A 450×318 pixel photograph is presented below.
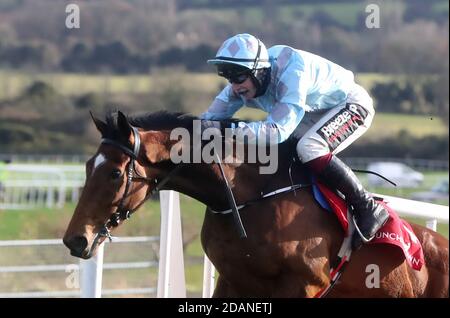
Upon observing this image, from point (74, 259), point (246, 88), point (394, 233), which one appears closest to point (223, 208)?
point (246, 88)

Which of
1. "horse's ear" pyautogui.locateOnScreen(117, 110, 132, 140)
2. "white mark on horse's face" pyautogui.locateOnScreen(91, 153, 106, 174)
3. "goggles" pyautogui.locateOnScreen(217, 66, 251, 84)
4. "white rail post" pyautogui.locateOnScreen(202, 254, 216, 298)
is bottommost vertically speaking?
"white rail post" pyautogui.locateOnScreen(202, 254, 216, 298)

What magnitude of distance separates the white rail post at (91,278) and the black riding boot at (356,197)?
5.73ft

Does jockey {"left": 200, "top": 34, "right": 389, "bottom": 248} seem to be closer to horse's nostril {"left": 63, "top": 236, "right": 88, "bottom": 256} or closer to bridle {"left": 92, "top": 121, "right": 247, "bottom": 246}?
bridle {"left": 92, "top": 121, "right": 247, "bottom": 246}

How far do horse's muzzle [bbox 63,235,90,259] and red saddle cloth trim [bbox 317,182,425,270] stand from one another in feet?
4.41

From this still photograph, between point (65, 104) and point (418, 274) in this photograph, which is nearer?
point (418, 274)

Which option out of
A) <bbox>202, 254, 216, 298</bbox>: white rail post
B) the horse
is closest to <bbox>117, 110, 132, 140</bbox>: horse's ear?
the horse

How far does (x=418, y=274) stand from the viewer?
5402 mm

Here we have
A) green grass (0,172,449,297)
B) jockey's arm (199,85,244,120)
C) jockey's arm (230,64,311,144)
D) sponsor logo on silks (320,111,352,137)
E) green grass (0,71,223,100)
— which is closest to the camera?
jockey's arm (230,64,311,144)

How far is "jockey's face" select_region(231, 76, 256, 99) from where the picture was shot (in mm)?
4867

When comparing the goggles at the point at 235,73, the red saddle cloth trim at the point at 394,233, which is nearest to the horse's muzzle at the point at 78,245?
the goggles at the point at 235,73

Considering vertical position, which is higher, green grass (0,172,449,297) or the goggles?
the goggles
